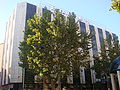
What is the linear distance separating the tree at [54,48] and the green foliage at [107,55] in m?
10.1

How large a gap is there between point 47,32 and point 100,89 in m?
21.6

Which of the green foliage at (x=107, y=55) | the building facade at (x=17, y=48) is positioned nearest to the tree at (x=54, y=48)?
the green foliage at (x=107, y=55)

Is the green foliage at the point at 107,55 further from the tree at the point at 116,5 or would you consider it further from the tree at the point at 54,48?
the tree at the point at 116,5

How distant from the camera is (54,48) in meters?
17.2

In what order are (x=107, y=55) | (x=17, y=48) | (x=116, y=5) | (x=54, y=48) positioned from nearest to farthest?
(x=116, y=5), (x=54, y=48), (x=107, y=55), (x=17, y=48)

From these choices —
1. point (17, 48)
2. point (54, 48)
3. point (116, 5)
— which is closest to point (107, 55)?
point (54, 48)

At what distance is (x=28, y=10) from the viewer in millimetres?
35281

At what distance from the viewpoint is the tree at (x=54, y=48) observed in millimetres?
16578

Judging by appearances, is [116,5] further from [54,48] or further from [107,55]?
[107,55]

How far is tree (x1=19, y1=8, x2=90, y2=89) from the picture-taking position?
16.6 meters

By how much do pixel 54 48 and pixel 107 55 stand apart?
14151mm

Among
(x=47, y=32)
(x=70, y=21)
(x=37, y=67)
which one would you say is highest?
(x=70, y=21)

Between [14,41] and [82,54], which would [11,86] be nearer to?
[14,41]

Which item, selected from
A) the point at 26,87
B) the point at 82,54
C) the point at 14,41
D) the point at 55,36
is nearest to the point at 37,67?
the point at 55,36
